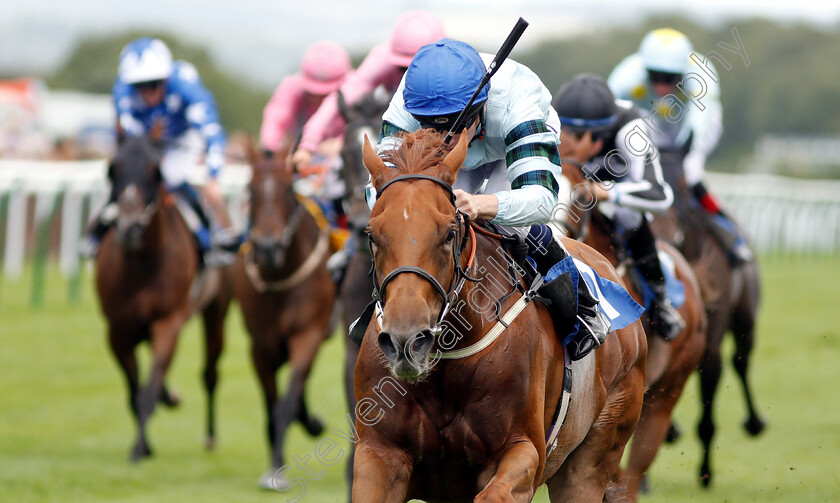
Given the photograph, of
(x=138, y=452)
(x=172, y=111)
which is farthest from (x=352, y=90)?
(x=138, y=452)

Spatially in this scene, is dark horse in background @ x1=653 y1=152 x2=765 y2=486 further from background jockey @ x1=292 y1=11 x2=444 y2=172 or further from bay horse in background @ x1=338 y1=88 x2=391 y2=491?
bay horse in background @ x1=338 y1=88 x2=391 y2=491

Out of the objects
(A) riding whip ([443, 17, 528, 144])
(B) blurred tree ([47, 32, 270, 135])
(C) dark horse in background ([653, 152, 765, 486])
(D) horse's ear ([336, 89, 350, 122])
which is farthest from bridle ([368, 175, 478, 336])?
(B) blurred tree ([47, 32, 270, 135])

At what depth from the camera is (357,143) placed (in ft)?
19.5

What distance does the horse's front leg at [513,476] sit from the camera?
3.11 m

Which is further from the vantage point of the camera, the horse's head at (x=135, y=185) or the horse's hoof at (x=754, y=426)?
the horse's hoof at (x=754, y=426)

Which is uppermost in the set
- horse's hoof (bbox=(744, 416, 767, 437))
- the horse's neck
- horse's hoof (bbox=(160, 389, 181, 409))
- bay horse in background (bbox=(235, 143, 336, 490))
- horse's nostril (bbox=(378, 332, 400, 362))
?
horse's nostril (bbox=(378, 332, 400, 362))

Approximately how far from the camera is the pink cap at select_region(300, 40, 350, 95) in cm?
805

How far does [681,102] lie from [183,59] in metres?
55.9

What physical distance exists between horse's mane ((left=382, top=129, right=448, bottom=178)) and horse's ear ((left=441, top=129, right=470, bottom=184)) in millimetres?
21

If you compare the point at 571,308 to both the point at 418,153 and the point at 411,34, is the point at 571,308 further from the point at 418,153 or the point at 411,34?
the point at 411,34

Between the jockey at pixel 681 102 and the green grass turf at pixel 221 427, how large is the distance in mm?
1440

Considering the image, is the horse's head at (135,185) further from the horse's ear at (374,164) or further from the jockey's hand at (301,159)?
the horse's ear at (374,164)

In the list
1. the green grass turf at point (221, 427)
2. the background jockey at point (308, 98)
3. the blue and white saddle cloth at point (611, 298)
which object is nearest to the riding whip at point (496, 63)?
the blue and white saddle cloth at point (611, 298)

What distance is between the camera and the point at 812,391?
32.9 feet
